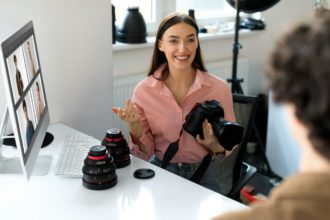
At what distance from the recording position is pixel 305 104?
0.64 m

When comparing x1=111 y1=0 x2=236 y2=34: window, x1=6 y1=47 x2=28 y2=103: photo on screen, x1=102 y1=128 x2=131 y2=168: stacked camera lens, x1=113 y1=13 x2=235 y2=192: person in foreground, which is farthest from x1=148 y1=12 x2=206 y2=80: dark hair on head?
x1=111 y1=0 x2=236 y2=34: window

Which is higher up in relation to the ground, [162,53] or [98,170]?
[162,53]

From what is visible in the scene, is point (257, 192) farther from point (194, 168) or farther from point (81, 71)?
point (81, 71)

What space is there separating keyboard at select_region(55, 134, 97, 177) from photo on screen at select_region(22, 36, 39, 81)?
0.96ft

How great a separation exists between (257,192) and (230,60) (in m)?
0.93

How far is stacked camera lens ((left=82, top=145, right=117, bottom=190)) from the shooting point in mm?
1413

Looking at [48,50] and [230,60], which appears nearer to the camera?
[48,50]

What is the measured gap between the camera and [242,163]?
1856 millimetres

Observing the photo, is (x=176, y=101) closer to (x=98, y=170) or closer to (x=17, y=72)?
(x=98, y=170)

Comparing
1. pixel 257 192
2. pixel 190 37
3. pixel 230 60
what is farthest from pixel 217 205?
pixel 230 60

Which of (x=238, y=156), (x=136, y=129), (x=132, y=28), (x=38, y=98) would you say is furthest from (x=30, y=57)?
(x=132, y=28)

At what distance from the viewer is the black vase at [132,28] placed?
100 inches

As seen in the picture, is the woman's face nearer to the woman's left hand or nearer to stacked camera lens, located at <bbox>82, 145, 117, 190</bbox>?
the woman's left hand

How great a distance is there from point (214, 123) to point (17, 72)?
669 mm
